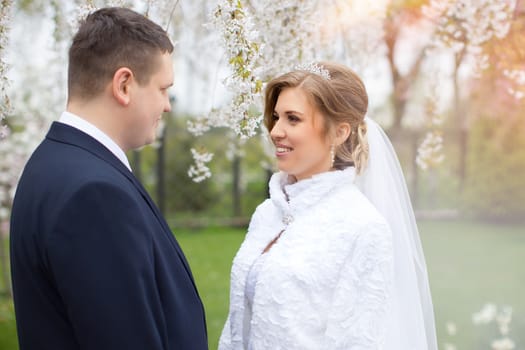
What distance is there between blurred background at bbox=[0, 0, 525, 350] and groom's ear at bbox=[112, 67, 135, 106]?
0.47m

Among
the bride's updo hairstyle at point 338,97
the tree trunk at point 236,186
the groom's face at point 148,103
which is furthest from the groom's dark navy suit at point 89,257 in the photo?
the tree trunk at point 236,186

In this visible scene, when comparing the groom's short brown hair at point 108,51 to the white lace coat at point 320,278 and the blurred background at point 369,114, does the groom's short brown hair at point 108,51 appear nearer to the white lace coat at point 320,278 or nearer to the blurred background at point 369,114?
the blurred background at point 369,114

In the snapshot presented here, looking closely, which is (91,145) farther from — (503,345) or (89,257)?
(503,345)

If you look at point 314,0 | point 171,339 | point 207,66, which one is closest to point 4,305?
point 207,66

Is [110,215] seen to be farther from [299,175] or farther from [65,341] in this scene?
[299,175]

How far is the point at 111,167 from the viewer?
4.90 ft

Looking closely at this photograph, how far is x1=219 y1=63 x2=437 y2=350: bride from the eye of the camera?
78.7 inches

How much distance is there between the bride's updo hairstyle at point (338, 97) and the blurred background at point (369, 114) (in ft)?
0.69

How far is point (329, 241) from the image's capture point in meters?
2.09

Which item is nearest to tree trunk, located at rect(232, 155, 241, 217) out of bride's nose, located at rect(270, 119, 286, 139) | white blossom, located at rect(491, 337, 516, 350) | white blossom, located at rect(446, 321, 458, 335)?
white blossom, located at rect(446, 321, 458, 335)

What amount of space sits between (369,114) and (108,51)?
8.46 feet

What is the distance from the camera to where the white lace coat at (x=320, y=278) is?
1.98 metres

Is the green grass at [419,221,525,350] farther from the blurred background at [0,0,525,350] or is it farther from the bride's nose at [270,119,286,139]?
the bride's nose at [270,119,286,139]

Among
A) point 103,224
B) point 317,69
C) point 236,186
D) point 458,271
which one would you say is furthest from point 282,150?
point 236,186
